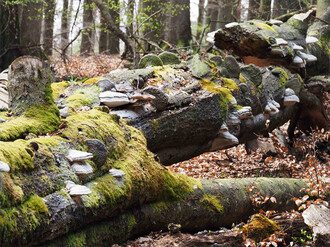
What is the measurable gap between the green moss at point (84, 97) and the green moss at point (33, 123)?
902 millimetres

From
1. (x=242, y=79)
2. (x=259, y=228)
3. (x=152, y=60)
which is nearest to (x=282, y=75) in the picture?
(x=242, y=79)

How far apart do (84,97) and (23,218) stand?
8.62 feet

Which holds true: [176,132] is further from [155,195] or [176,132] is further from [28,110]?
[28,110]

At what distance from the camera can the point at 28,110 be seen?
13.9ft

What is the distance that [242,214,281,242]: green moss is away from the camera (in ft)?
14.1

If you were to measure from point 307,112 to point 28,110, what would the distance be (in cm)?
774

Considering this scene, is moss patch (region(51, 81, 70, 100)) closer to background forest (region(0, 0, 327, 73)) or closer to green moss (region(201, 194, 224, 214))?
green moss (region(201, 194, 224, 214))

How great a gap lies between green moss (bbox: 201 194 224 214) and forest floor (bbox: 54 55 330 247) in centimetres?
27

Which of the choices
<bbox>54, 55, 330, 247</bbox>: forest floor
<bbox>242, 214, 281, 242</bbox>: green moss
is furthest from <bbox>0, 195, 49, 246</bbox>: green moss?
<bbox>242, 214, 281, 242</bbox>: green moss

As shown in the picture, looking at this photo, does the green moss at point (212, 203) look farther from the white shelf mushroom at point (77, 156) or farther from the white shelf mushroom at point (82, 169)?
the white shelf mushroom at point (77, 156)

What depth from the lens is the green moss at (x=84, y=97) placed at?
17.3 ft

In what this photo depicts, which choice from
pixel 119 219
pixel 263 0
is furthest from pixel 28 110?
pixel 263 0

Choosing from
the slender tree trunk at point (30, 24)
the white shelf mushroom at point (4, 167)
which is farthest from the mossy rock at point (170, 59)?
the slender tree trunk at point (30, 24)

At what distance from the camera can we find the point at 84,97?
544cm
